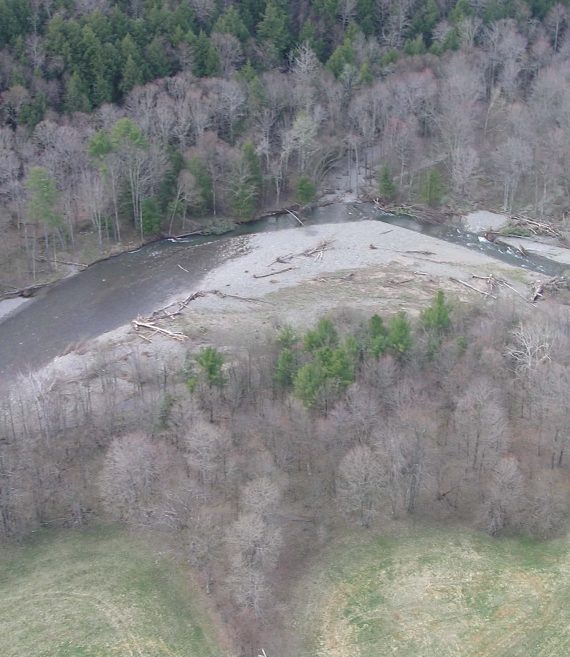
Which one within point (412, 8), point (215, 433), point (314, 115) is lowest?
point (215, 433)

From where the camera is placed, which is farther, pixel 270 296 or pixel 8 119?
pixel 8 119

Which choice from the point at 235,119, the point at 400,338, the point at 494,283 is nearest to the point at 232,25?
the point at 235,119

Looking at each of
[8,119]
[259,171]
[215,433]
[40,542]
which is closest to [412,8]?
[259,171]

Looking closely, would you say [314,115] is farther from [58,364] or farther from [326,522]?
[326,522]

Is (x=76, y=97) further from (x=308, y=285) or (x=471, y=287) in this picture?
(x=471, y=287)

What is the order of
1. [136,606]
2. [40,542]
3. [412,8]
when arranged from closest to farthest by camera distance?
[136,606], [40,542], [412,8]

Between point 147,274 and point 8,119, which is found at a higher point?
point 8,119

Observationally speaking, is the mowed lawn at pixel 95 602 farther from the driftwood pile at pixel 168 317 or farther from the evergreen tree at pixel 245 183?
the evergreen tree at pixel 245 183
